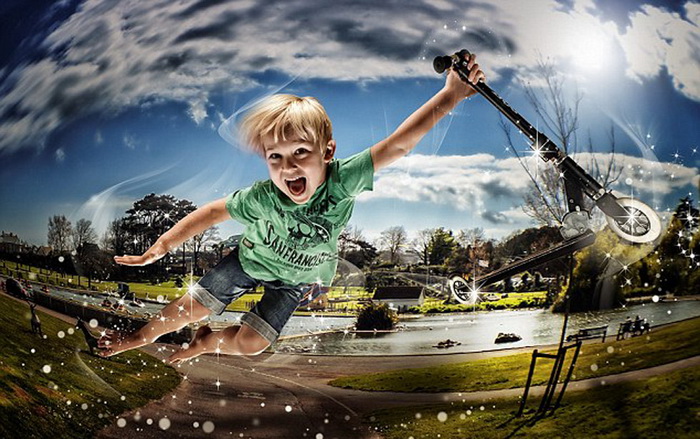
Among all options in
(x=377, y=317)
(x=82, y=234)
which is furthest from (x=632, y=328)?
(x=82, y=234)

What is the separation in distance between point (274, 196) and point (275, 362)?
22.5 inches

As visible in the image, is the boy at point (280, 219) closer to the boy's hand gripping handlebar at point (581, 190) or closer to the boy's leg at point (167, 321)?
the boy's leg at point (167, 321)

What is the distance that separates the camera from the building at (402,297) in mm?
2311

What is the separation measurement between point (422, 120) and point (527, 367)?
93 cm

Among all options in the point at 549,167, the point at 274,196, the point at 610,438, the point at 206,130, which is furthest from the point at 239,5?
the point at 610,438

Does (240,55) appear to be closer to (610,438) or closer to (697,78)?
(697,78)

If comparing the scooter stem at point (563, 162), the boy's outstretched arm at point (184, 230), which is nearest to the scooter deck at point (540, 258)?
the scooter stem at point (563, 162)

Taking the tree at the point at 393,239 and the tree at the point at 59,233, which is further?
the tree at the point at 59,233

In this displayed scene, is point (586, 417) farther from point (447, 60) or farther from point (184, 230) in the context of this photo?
point (184, 230)

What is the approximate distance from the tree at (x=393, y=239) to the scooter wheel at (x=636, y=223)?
665mm

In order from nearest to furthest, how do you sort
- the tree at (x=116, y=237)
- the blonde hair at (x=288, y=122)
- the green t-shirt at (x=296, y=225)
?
the blonde hair at (x=288, y=122) < the green t-shirt at (x=296, y=225) < the tree at (x=116, y=237)

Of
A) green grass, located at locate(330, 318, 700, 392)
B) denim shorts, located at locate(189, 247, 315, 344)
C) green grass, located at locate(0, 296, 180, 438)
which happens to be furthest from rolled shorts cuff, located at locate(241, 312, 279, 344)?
→ green grass, located at locate(0, 296, 180, 438)

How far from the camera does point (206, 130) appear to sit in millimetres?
2416

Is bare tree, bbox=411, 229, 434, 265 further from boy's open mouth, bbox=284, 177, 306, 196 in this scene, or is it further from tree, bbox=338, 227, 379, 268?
boy's open mouth, bbox=284, 177, 306, 196
